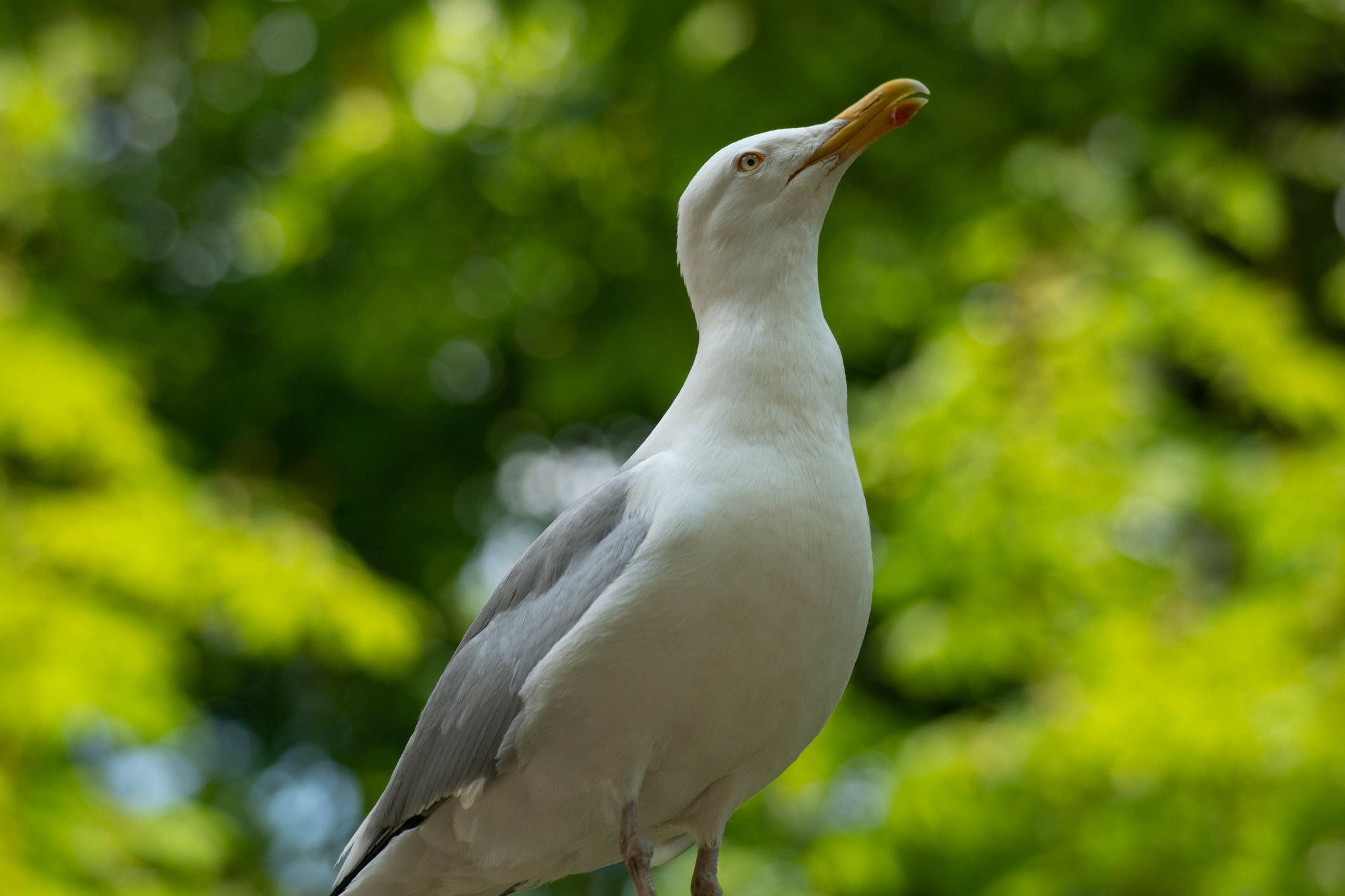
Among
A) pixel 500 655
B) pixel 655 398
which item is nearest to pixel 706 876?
pixel 500 655

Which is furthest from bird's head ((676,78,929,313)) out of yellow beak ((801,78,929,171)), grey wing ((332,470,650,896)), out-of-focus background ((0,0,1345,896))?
out-of-focus background ((0,0,1345,896))

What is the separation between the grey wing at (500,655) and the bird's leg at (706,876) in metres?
0.25

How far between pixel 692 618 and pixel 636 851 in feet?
0.76

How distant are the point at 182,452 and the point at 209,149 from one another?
1.29 metres

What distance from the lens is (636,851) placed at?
1201mm

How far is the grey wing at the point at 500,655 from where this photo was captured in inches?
49.4

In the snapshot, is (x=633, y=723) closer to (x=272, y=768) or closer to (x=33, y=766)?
(x=33, y=766)

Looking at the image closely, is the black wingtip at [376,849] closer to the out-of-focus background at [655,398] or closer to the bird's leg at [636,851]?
the bird's leg at [636,851]

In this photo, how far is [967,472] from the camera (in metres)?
3.52

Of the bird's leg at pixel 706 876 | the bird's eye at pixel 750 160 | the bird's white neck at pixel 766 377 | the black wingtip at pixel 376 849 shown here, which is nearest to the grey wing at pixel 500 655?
the black wingtip at pixel 376 849

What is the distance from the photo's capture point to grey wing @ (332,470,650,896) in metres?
1.25

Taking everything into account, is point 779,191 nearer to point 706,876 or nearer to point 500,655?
point 500,655

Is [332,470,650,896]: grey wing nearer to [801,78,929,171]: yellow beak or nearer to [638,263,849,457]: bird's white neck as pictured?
[638,263,849,457]: bird's white neck

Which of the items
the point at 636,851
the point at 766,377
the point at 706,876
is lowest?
the point at 706,876
